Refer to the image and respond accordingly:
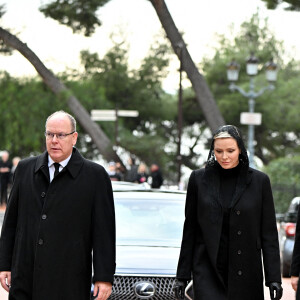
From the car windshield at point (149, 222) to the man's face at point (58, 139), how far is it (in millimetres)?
3822

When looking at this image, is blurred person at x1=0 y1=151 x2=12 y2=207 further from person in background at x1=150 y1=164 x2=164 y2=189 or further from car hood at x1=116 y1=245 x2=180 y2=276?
car hood at x1=116 y1=245 x2=180 y2=276

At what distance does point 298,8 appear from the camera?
2491 cm

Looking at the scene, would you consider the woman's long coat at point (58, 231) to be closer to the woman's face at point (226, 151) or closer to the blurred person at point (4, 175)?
the woman's face at point (226, 151)

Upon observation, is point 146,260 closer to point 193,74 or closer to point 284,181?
point 193,74

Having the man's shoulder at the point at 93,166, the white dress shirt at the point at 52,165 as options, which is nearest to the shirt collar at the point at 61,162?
the white dress shirt at the point at 52,165

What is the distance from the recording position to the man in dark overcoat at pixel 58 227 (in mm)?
6574

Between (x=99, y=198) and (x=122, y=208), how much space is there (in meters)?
4.68

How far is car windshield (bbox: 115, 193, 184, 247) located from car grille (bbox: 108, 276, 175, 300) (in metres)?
0.93

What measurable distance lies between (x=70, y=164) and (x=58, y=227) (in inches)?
16.6

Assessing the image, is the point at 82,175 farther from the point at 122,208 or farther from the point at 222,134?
the point at 122,208

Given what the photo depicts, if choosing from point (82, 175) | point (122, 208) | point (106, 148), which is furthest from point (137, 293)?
point (106, 148)

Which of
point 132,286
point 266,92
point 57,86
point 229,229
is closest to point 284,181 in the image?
point 57,86

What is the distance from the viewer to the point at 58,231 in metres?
6.59

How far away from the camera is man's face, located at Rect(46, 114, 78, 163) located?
6.63 meters
